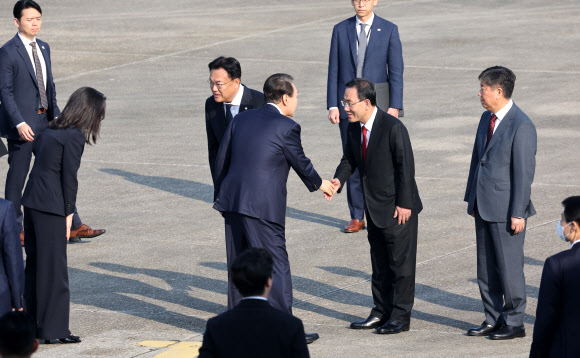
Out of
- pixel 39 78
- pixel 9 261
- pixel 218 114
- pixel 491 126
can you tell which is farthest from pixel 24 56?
pixel 491 126

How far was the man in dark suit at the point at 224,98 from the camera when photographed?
28.1ft

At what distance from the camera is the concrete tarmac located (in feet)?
28.5

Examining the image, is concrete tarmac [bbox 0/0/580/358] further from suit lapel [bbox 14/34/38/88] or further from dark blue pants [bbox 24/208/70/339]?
suit lapel [bbox 14/34/38/88]

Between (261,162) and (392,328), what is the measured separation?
5.35 feet

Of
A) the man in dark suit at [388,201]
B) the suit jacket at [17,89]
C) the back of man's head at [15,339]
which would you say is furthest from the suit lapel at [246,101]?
the back of man's head at [15,339]

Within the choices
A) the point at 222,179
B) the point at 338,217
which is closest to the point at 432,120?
the point at 338,217

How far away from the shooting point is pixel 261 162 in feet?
25.5

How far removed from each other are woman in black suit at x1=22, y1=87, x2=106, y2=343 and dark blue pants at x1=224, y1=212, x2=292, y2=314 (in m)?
1.17

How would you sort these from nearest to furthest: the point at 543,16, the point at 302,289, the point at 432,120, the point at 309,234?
the point at 302,289
the point at 309,234
the point at 432,120
the point at 543,16

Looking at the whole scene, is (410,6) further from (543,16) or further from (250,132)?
(250,132)

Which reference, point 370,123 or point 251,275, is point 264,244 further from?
point 251,275

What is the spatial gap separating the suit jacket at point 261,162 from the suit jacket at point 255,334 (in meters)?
3.04

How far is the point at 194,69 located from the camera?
20.8 m

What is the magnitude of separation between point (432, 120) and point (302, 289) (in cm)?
741
